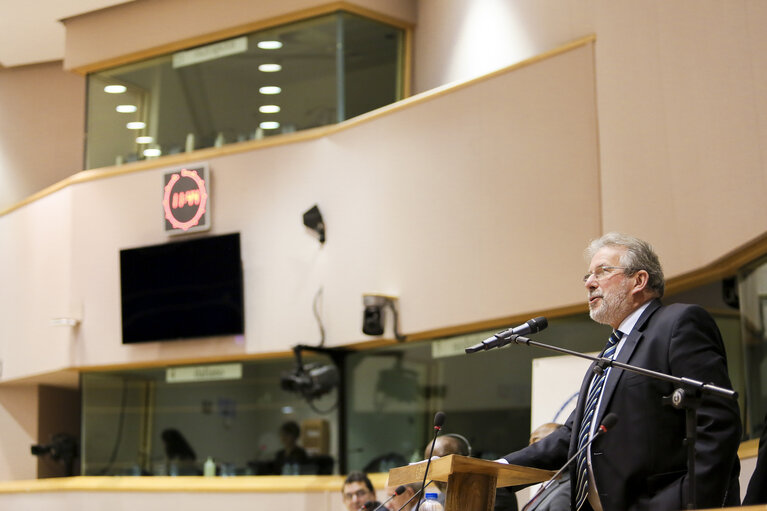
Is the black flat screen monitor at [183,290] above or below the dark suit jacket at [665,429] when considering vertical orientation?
above

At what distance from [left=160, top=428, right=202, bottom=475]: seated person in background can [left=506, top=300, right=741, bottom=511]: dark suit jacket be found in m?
6.50

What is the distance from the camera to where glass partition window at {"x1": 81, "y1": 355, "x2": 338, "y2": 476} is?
8.52 metres

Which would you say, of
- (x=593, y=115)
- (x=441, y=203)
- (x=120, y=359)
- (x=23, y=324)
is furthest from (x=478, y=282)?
(x=23, y=324)

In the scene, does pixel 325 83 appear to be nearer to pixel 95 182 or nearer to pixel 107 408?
pixel 95 182

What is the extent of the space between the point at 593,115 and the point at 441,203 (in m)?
1.35

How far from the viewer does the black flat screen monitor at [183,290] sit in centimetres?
859

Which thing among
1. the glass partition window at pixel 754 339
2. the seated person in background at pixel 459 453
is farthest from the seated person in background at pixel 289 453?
the glass partition window at pixel 754 339

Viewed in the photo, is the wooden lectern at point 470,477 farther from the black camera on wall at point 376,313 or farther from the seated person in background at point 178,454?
the seated person in background at point 178,454

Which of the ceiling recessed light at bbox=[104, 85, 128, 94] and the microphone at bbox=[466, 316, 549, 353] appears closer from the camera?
the microphone at bbox=[466, 316, 549, 353]

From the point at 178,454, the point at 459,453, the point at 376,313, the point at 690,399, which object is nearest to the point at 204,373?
the point at 178,454

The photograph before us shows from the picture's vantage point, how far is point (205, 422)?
9.01 m

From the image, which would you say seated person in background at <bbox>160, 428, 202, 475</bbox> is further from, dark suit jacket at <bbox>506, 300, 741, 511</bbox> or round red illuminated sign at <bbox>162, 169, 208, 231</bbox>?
dark suit jacket at <bbox>506, 300, 741, 511</bbox>

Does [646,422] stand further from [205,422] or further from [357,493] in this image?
[205,422]

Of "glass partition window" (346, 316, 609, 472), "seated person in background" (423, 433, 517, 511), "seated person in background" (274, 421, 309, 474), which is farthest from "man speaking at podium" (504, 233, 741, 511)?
"seated person in background" (274, 421, 309, 474)
